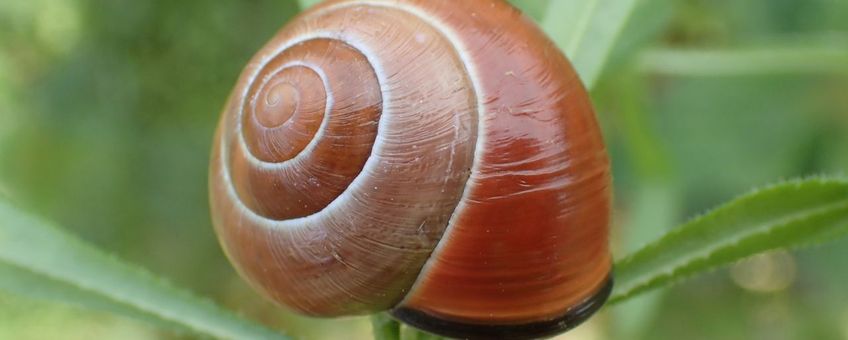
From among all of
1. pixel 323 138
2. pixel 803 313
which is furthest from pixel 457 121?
pixel 803 313

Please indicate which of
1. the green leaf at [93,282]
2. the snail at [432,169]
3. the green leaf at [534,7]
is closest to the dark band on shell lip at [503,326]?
the snail at [432,169]

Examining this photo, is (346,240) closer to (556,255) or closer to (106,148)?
(556,255)

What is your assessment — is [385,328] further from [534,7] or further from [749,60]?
[749,60]

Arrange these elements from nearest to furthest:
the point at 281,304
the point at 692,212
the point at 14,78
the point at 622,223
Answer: the point at 281,304
the point at 14,78
the point at 692,212
the point at 622,223

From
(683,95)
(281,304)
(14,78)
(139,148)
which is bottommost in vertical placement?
(683,95)

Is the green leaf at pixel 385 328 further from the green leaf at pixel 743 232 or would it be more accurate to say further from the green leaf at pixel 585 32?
the green leaf at pixel 585 32

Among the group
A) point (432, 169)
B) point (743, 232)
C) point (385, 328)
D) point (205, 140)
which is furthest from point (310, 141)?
point (205, 140)

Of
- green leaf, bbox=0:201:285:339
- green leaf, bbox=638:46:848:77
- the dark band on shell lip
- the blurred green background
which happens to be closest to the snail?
the dark band on shell lip
